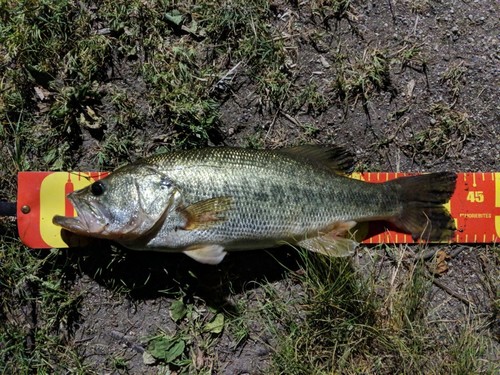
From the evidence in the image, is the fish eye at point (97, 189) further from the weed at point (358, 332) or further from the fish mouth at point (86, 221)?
the weed at point (358, 332)

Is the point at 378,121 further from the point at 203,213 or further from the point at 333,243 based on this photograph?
the point at 203,213

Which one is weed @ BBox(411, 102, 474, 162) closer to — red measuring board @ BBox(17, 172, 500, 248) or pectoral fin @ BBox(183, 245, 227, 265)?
red measuring board @ BBox(17, 172, 500, 248)

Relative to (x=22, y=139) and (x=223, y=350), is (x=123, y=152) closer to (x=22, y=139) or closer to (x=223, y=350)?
(x=22, y=139)

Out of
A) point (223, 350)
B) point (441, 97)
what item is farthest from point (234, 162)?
point (441, 97)

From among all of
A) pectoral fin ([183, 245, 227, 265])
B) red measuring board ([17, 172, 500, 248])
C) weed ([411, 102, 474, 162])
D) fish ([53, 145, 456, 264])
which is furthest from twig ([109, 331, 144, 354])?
weed ([411, 102, 474, 162])

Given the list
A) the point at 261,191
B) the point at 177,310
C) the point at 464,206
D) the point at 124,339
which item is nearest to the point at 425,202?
the point at 464,206

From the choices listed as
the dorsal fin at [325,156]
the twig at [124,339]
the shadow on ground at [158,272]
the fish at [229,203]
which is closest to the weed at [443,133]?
the fish at [229,203]
